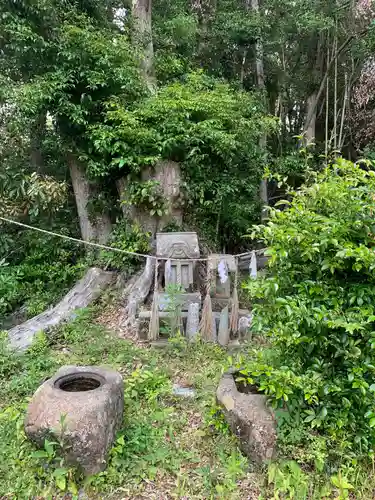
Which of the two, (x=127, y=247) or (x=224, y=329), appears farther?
(x=127, y=247)

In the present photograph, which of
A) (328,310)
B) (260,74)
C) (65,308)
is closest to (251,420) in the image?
(328,310)

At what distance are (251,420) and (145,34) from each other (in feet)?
20.2

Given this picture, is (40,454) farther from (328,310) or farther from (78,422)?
(328,310)

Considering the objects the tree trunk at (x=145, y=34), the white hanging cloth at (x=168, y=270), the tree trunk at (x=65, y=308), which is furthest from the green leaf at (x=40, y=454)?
the tree trunk at (x=145, y=34)

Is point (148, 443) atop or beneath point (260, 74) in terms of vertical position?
beneath

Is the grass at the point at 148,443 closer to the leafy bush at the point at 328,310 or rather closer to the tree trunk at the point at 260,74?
the leafy bush at the point at 328,310

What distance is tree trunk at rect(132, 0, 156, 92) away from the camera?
6.33m

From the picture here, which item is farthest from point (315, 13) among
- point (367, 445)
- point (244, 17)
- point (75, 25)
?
point (367, 445)

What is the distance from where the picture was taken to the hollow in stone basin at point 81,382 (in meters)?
2.77

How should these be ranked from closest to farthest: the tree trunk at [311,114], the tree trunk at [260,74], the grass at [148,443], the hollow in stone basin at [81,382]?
the grass at [148,443] → the hollow in stone basin at [81,382] → the tree trunk at [260,74] → the tree trunk at [311,114]

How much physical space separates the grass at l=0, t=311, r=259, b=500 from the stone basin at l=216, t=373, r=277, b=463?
12 centimetres

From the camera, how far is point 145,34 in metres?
6.37

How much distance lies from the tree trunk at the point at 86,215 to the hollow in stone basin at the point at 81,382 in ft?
11.6

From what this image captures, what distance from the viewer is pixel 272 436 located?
237cm
